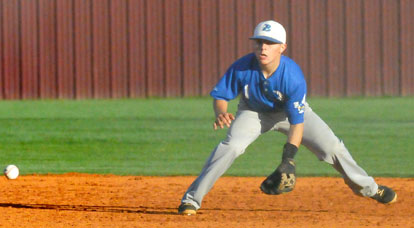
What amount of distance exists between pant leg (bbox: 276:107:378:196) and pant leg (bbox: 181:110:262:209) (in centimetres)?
33

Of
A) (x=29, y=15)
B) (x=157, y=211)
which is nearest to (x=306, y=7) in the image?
(x=29, y=15)

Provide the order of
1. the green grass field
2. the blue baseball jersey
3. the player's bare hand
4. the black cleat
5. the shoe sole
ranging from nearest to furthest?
the player's bare hand → the blue baseball jersey → the shoe sole → the black cleat → the green grass field

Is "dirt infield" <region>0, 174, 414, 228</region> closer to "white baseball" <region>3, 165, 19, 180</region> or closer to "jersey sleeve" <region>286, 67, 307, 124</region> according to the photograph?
"white baseball" <region>3, 165, 19, 180</region>

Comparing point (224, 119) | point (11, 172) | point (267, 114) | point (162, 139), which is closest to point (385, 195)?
point (267, 114)

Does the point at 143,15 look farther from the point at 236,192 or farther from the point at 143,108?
the point at 236,192

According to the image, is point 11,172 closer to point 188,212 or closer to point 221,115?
point 188,212

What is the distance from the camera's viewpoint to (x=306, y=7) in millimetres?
20906

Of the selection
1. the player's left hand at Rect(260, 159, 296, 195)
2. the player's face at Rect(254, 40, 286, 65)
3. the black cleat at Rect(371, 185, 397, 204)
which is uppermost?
the player's face at Rect(254, 40, 286, 65)

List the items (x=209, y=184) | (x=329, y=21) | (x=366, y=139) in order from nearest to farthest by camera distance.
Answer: (x=209, y=184) → (x=366, y=139) → (x=329, y=21)

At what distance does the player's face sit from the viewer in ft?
22.6

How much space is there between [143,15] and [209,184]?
14.4 m

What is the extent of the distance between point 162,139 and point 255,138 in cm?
652

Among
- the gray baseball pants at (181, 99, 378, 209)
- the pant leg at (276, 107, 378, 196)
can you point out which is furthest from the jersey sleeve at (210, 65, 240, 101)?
the pant leg at (276, 107, 378, 196)

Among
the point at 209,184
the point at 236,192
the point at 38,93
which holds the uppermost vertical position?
the point at 209,184
